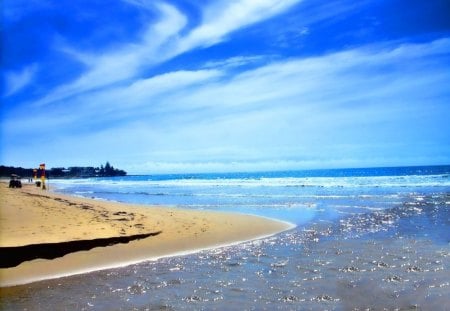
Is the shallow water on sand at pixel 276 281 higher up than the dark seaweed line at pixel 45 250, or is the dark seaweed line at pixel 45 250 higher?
the dark seaweed line at pixel 45 250

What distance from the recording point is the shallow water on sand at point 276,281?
5227 millimetres

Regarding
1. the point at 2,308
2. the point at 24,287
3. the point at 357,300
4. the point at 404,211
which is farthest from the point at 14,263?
the point at 404,211

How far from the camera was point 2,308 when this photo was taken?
5.21 m

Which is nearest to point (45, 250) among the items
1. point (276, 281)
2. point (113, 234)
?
point (113, 234)

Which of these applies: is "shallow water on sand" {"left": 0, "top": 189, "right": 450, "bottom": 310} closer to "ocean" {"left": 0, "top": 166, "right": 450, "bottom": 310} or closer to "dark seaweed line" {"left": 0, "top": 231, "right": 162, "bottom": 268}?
"ocean" {"left": 0, "top": 166, "right": 450, "bottom": 310}

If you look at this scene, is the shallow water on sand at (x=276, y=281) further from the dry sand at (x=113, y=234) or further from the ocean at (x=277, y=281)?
the dry sand at (x=113, y=234)

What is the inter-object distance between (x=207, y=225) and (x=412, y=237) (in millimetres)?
6184

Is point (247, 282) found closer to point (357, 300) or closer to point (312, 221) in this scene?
point (357, 300)

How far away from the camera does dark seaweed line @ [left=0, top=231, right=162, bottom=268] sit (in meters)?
7.26

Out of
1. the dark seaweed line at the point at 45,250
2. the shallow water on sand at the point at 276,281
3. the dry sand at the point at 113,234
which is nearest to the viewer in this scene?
the shallow water on sand at the point at 276,281

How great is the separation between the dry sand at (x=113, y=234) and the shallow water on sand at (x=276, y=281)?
0.73 metres

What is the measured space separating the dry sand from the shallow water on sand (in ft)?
2.38

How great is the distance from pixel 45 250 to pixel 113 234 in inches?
86.2

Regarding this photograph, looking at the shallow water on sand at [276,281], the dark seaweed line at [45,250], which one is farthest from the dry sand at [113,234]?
the shallow water on sand at [276,281]
